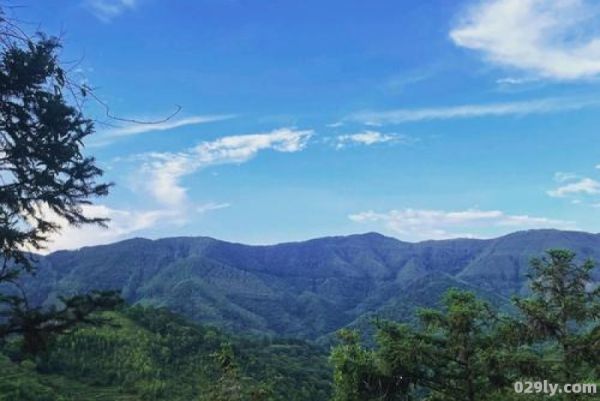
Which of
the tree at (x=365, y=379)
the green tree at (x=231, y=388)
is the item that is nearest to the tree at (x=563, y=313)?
the tree at (x=365, y=379)

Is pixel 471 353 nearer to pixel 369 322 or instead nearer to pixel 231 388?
pixel 369 322

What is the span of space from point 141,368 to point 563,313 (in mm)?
132544

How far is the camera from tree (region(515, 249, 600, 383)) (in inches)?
679

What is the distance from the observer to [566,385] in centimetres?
1606

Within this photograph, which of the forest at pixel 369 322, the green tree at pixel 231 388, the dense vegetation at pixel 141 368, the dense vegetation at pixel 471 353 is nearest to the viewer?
the forest at pixel 369 322

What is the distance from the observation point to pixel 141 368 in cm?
13662

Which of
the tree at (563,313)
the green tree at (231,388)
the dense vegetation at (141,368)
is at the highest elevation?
the tree at (563,313)

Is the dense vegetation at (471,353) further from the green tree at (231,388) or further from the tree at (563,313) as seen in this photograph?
the green tree at (231,388)

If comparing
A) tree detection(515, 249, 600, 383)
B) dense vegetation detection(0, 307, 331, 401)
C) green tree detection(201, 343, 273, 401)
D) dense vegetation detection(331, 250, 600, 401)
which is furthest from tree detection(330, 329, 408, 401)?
dense vegetation detection(0, 307, 331, 401)

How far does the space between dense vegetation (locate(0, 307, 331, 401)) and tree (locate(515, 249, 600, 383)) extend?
88734mm

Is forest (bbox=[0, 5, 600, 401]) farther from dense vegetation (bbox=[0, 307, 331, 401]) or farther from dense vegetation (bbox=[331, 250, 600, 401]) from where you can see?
dense vegetation (bbox=[0, 307, 331, 401])

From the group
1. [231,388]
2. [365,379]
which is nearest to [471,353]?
[365,379]

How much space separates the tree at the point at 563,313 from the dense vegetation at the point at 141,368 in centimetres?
8873

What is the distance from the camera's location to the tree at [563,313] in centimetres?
1723
